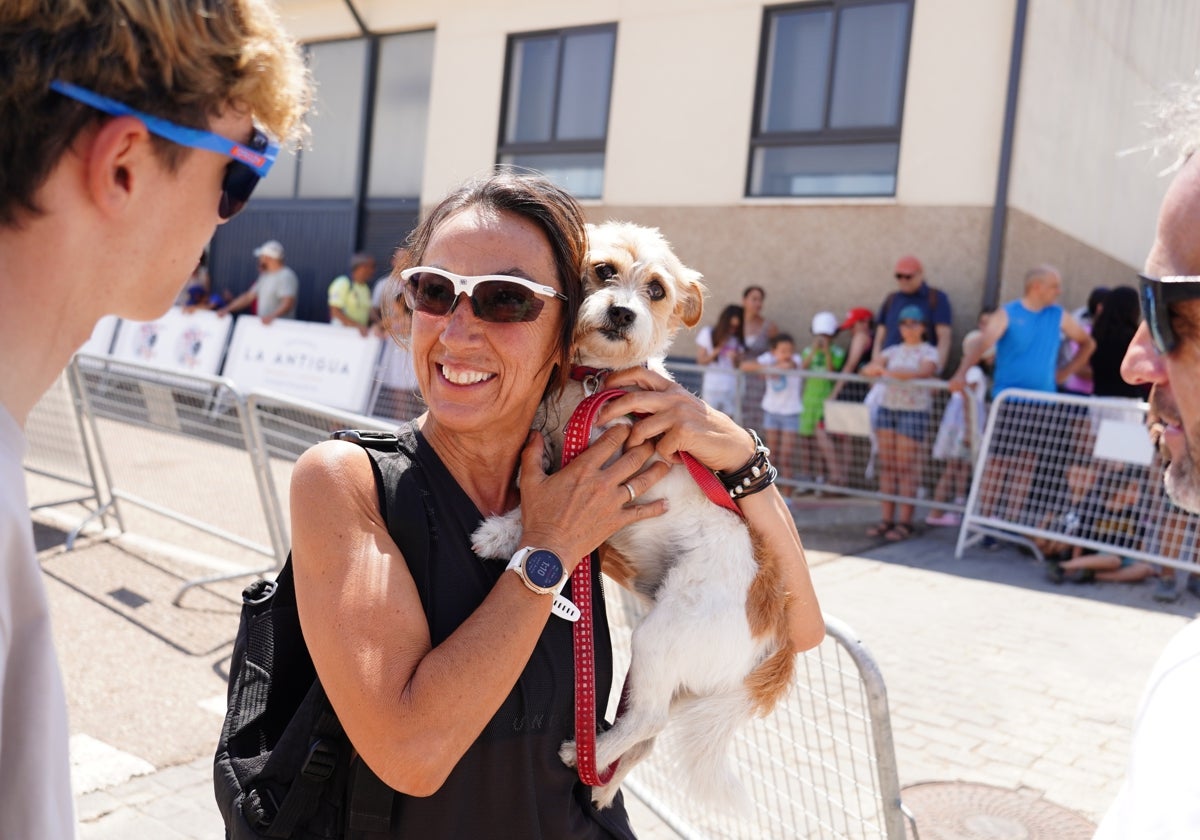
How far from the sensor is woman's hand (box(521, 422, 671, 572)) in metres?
1.66

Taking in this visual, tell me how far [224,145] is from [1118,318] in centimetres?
A: 756

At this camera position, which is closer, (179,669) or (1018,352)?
(179,669)

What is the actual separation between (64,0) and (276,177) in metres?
16.4

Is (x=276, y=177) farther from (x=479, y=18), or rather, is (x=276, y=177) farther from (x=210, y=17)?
(x=210, y=17)

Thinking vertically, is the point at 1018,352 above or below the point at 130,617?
above

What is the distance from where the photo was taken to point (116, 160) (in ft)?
3.17

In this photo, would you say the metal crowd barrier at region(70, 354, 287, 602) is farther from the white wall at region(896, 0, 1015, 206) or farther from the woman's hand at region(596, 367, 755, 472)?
the white wall at region(896, 0, 1015, 206)

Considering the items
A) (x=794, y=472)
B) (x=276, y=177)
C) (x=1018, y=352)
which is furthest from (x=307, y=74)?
(x=276, y=177)

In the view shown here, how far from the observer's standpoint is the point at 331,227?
15031mm

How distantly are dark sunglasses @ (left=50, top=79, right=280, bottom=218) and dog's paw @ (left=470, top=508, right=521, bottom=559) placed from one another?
2.34 ft

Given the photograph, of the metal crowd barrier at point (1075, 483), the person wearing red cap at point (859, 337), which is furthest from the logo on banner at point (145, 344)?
the metal crowd barrier at point (1075, 483)

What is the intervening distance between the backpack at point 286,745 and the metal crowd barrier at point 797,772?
37.5 inches

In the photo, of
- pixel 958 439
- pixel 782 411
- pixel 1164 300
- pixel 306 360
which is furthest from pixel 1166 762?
pixel 306 360

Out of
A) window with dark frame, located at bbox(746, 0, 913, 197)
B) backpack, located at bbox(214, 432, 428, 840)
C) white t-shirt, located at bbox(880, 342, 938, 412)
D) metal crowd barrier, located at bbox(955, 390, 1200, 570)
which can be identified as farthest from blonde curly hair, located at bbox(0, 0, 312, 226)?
window with dark frame, located at bbox(746, 0, 913, 197)
